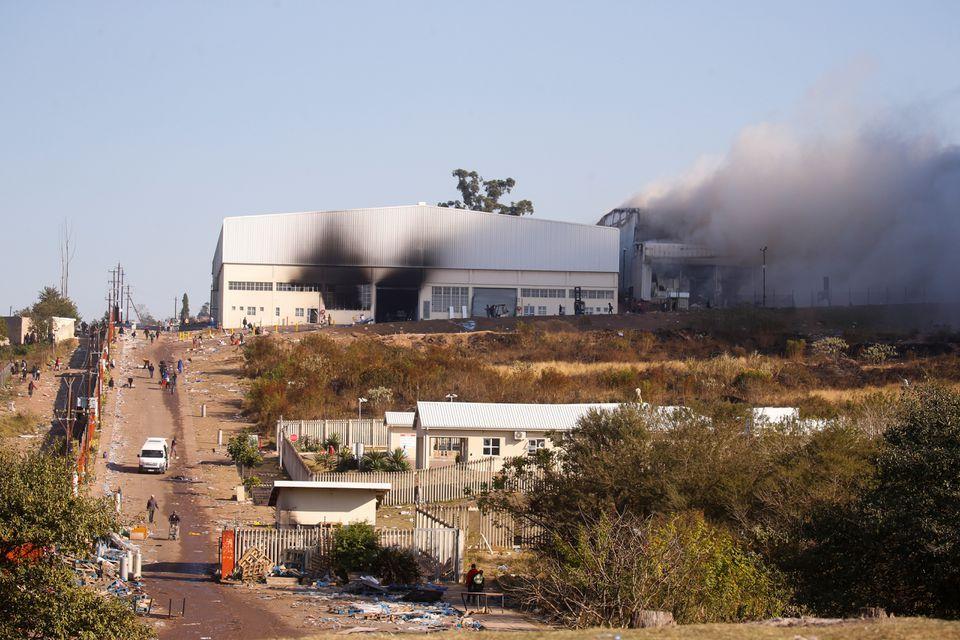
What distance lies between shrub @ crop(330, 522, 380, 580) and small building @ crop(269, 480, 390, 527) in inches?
122

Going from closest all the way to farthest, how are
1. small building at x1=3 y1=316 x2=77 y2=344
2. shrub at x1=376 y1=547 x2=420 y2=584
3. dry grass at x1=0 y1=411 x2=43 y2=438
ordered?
shrub at x1=376 y1=547 x2=420 y2=584 < dry grass at x1=0 y1=411 x2=43 y2=438 < small building at x1=3 y1=316 x2=77 y2=344

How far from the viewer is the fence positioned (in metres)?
Result: 40.8

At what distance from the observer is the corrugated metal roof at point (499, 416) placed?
36.6 meters

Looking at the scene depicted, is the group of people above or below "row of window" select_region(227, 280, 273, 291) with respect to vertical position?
below

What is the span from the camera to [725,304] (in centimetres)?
8162

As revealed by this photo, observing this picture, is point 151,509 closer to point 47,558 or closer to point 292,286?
point 47,558

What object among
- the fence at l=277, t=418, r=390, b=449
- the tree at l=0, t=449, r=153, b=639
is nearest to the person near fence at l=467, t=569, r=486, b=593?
the tree at l=0, t=449, r=153, b=639

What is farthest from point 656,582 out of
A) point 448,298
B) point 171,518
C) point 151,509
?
point 448,298

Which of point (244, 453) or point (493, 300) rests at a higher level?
point (493, 300)

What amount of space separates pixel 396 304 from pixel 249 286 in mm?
9600

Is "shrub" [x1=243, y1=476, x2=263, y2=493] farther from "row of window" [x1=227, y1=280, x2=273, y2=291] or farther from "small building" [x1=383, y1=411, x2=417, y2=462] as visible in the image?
"row of window" [x1=227, y1=280, x2=273, y2=291]

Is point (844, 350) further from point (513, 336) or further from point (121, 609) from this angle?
point (121, 609)

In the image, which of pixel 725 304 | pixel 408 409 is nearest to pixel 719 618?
pixel 408 409

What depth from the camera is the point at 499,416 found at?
37438mm
